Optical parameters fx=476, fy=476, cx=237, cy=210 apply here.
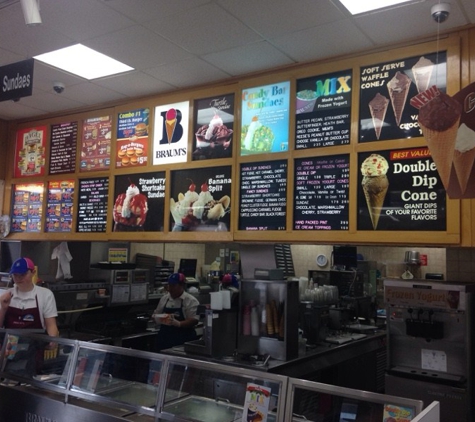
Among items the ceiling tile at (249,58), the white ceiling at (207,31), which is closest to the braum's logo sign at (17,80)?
the white ceiling at (207,31)

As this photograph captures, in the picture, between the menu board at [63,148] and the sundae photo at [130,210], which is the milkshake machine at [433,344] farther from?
the menu board at [63,148]

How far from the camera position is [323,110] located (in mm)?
3885

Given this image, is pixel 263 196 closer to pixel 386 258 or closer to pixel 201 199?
pixel 201 199

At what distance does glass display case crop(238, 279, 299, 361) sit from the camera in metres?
4.34

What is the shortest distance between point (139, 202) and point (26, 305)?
148cm

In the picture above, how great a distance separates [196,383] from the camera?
275cm

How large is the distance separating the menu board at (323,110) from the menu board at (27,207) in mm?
3493

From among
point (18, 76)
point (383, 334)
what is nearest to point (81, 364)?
point (18, 76)

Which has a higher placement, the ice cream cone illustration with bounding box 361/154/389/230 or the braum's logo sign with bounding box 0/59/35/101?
the braum's logo sign with bounding box 0/59/35/101

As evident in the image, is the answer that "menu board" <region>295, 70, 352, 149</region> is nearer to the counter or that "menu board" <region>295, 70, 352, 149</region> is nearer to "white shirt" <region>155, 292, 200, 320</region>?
the counter

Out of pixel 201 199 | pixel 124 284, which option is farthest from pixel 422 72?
pixel 124 284

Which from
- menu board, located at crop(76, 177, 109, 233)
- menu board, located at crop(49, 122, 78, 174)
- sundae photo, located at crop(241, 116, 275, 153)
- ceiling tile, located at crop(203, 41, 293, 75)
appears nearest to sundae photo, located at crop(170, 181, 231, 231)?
sundae photo, located at crop(241, 116, 275, 153)

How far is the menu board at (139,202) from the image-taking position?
15.8 feet

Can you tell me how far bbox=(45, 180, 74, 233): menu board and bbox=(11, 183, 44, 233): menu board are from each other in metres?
0.15
